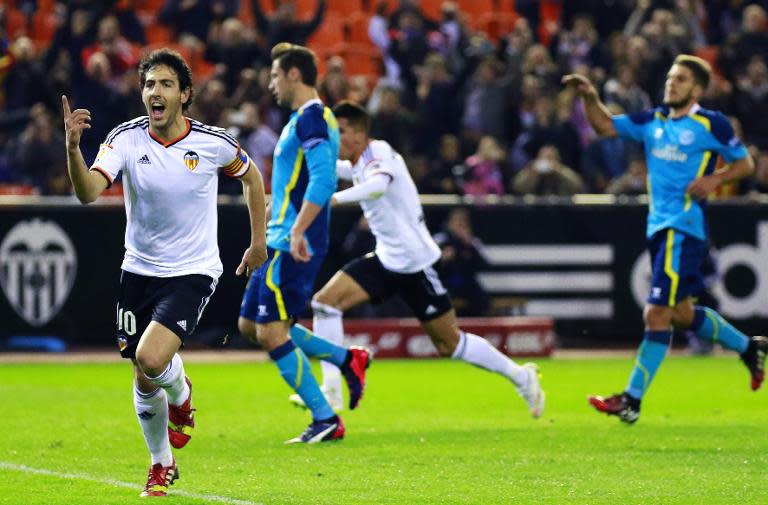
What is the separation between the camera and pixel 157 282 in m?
8.08

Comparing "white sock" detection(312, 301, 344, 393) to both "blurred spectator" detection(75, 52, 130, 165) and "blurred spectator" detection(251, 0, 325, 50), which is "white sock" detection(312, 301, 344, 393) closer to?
"blurred spectator" detection(75, 52, 130, 165)

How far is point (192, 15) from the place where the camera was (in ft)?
74.2

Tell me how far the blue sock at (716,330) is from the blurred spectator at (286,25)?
10.6m

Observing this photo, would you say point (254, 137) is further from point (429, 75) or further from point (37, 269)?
point (37, 269)

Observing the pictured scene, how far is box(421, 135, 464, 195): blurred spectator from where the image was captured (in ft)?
63.4

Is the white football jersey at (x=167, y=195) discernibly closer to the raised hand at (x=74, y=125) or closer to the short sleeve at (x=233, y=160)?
the short sleeve at (x=233, y=160)

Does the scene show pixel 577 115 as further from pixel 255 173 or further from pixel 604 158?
pixel 255 173

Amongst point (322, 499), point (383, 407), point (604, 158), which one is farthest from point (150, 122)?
point (604, 158)

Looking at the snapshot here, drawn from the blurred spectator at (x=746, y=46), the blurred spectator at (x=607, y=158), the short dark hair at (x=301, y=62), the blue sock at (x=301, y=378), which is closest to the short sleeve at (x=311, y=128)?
the short dark hair at (x=301, y=62)

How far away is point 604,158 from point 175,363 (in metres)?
13.3

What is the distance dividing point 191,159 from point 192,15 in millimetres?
14859

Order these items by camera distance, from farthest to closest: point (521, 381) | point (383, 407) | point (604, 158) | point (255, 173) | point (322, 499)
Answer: point (604, 158)
point (383, 407)
point (521, 381)
point (255, 173)
point (322, 499)

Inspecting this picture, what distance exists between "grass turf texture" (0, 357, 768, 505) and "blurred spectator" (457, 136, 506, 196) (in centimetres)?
408

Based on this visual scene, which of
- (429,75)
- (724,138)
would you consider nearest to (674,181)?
(724,138)
